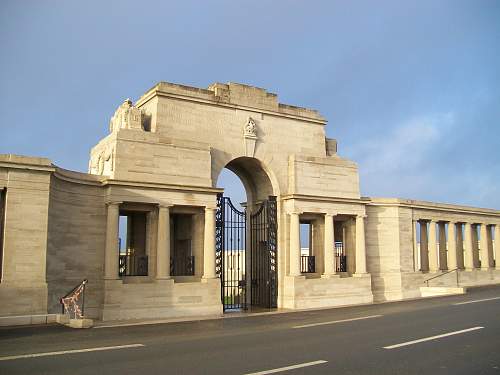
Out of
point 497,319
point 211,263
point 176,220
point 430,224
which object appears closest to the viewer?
point 497,319

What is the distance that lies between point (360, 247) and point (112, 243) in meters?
12.9

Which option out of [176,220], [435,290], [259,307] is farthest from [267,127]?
[435,290]

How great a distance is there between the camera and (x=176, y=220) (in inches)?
1019

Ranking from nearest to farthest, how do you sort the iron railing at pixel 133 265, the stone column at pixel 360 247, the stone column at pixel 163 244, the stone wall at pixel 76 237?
the stone wall at pixel 76 237 < the stone column at pixel 163 244 < the iron railing at pixel 133 265 < the stone column at pixel 360 247

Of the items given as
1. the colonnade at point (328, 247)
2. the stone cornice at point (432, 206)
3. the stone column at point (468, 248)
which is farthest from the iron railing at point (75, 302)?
the stone column at point (468, 248)

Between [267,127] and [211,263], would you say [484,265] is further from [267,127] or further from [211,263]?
[211,263]

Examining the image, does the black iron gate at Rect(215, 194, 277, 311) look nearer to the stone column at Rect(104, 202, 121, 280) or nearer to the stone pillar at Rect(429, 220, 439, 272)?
the stone column at Rect(104, 202, 121, 280)

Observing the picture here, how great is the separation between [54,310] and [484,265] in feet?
104

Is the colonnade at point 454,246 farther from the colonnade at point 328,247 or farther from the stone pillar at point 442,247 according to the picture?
the colonnade at point 328,247

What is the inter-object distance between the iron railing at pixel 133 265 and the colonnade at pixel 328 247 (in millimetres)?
6882

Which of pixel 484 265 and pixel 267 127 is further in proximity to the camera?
pixel 484 265

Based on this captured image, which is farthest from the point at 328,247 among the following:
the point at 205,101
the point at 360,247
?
the point at 205,101

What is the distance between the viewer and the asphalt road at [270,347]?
9.30 metres

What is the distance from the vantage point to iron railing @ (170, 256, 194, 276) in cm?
2261
